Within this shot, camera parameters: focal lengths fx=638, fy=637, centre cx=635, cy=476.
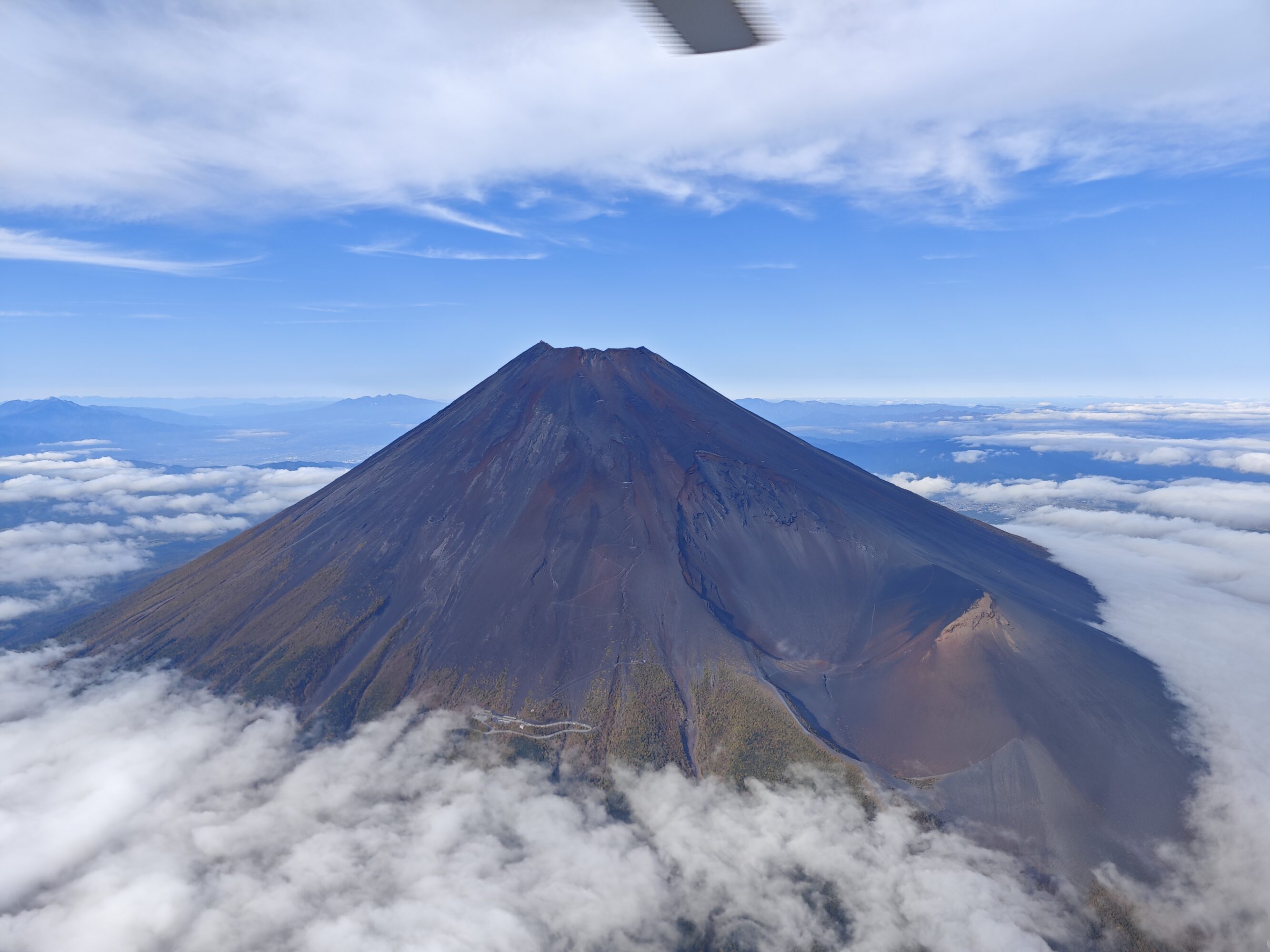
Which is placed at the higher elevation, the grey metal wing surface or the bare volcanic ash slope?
the grey metal wing surface

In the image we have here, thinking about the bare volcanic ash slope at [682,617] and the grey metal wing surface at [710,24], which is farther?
the bare volcanic ash slope at [682,617]

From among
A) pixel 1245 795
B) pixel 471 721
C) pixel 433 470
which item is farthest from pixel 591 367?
pixel 1245 795

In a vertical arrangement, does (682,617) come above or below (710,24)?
below

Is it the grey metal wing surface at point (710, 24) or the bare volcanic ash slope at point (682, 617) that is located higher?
the grey metal wing surface at point (710, 24)

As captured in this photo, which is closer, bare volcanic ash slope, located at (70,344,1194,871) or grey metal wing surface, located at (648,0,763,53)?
grey metal wing surface, located at (648,0,763,53)
